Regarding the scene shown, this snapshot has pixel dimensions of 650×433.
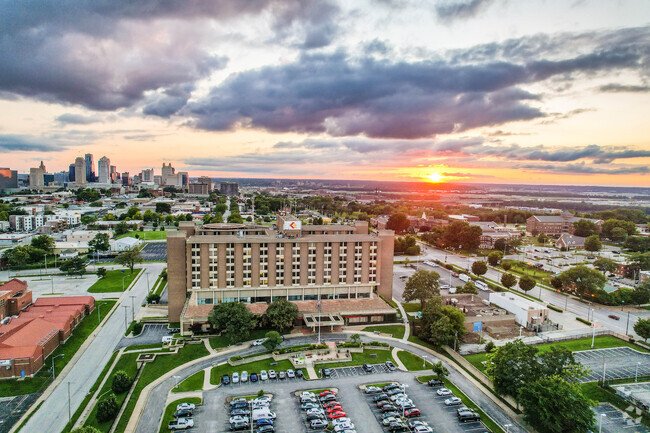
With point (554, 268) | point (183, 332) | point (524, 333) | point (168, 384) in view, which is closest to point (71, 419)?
point (168, 384)

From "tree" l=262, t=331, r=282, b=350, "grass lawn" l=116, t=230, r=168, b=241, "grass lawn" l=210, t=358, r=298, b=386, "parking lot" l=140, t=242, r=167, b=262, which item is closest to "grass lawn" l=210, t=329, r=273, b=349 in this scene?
"grass lawn" l=210, t=358, r=298, b=386

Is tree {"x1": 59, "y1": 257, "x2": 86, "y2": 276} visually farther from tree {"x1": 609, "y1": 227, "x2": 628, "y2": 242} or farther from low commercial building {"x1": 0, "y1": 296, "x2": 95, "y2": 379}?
tree {"x1": 609, "y1": 227, "x2": 628, "y2": 242}

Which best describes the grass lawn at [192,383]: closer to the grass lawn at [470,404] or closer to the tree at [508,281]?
the grass lawn at [470,404]

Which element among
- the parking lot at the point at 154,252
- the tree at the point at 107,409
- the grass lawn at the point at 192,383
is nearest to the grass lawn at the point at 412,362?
the grass lawn at the point at 192,383

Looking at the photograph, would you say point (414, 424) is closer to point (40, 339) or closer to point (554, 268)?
point (40, 339)

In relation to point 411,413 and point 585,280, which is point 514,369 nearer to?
point 411,413

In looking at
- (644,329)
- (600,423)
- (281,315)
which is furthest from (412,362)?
(644,329)
